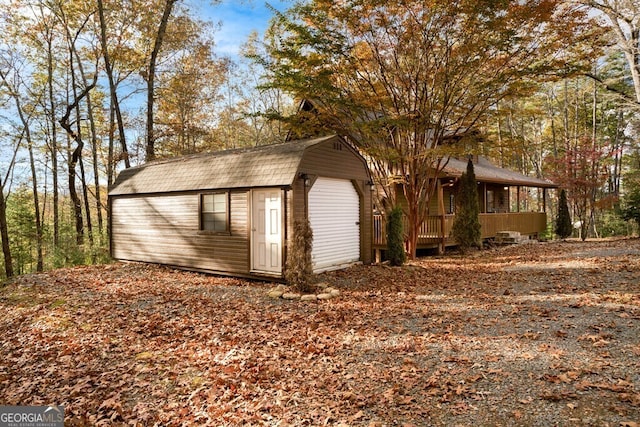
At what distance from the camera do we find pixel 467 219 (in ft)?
49.8

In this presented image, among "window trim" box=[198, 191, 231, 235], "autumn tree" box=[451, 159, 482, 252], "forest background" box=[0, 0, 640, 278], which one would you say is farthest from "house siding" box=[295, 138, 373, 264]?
"autumn tree" box=[451, 159, 482, 252]

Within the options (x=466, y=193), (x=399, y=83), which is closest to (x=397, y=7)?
(x=399, y=83)

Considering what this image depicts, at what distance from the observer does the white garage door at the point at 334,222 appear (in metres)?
10.0

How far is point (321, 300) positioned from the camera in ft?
25.0

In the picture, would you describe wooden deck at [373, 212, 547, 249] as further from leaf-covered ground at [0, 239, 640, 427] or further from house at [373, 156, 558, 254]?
leaf-covered ground at [0, 239, 640, 427]

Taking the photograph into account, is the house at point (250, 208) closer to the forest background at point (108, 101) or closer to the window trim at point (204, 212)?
the window trim at point (204, 212)

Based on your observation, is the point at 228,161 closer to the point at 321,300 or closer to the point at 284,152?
the point at 284,152

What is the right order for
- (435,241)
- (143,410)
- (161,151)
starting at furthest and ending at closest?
(161,151) → (435,241) → (143,410)

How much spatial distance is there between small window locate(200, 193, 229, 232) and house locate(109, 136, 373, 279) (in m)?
0.03

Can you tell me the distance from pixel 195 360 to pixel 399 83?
1110 centimetres

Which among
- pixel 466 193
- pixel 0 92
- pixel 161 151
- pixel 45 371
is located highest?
pixel 0 92

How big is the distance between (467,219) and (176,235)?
1153 centimetres

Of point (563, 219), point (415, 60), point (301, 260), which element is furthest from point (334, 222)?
point (563, 219)

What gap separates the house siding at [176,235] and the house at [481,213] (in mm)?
5842
